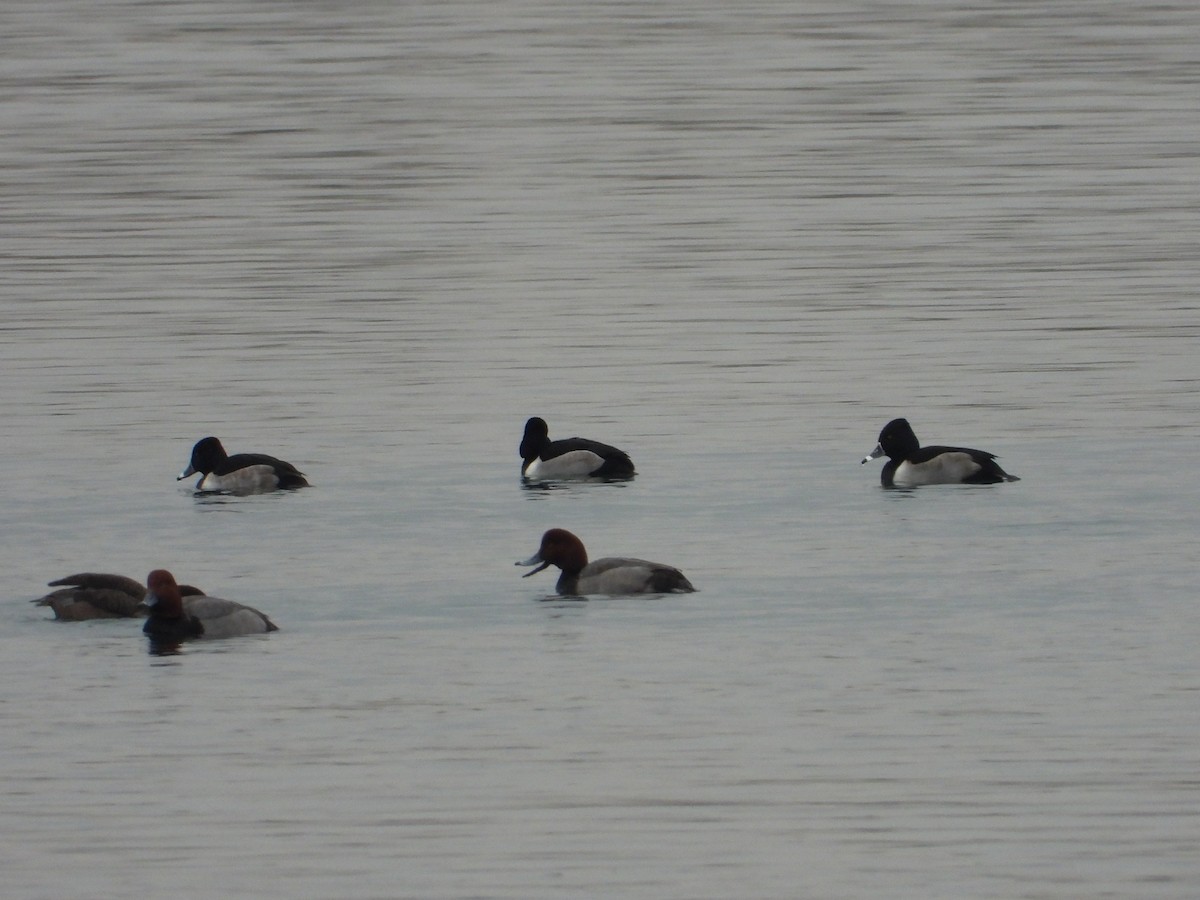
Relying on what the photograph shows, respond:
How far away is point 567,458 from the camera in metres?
21.7

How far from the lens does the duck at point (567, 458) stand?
2167 cm

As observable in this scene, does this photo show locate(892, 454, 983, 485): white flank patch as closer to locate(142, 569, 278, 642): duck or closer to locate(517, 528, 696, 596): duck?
locate(517, 528, 696, 596): duck

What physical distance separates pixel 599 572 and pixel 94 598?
11.4ft

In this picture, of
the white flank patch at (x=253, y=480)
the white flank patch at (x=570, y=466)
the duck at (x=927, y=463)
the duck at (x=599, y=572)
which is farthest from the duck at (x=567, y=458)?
the duck at (x=599, y=572)

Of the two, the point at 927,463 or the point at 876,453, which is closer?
the point at 927,463

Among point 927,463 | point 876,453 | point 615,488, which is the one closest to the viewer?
point 927,463

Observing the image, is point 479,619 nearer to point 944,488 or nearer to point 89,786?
point 89,786

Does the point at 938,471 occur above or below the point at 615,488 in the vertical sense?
above

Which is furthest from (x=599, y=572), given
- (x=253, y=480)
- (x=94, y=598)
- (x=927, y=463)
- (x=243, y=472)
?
(x=927, y=463)

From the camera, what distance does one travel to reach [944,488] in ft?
70.2

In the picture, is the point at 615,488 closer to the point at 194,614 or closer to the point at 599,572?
the point at 599,572

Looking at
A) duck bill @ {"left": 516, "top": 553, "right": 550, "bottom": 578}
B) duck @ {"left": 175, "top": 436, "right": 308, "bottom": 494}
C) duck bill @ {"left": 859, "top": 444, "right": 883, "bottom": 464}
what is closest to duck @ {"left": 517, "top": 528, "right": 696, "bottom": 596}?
duck bill @ {"left": 516, "top": 553, "right": 550, "bottom": 578}

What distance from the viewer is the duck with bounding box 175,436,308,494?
21.1 metres

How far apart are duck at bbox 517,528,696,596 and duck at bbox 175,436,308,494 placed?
160 inches
